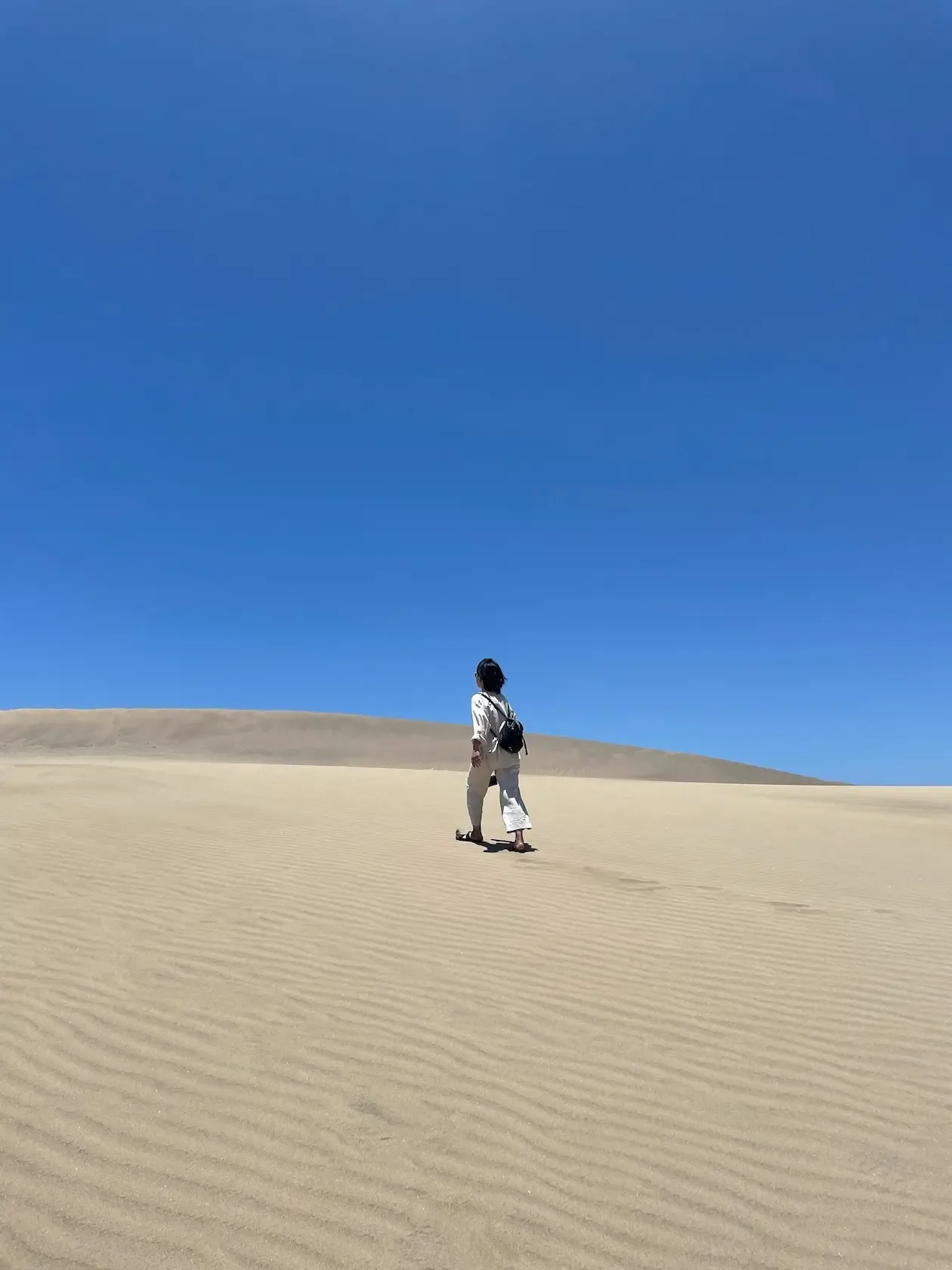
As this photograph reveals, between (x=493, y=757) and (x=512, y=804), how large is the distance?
65 centimetres

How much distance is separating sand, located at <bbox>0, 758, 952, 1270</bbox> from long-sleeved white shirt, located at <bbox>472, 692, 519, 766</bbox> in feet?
6.00

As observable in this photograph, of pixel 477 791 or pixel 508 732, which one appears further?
pixel 477 791

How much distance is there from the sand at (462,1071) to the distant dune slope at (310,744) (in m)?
40.2

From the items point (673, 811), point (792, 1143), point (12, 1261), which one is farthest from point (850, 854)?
point (12, 1261)

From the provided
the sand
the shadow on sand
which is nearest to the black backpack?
the shadow on sand

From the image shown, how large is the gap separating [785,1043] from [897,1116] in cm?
68

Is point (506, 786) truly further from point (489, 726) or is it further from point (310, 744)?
point (310, 744)

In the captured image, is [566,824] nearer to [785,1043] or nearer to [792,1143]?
[785,1043]

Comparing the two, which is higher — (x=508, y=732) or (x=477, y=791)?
(x=508, y=732)

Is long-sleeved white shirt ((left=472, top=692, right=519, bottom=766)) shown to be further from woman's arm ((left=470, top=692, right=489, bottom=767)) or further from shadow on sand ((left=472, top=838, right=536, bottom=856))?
shadow on sand ((left=472, top=838, right=536, bottom=856))

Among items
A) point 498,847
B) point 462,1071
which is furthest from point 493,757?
point 462,1071

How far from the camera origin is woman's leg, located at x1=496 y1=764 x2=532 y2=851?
9203 millimetres

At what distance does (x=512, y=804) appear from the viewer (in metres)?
9.38

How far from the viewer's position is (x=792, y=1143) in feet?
9.86
